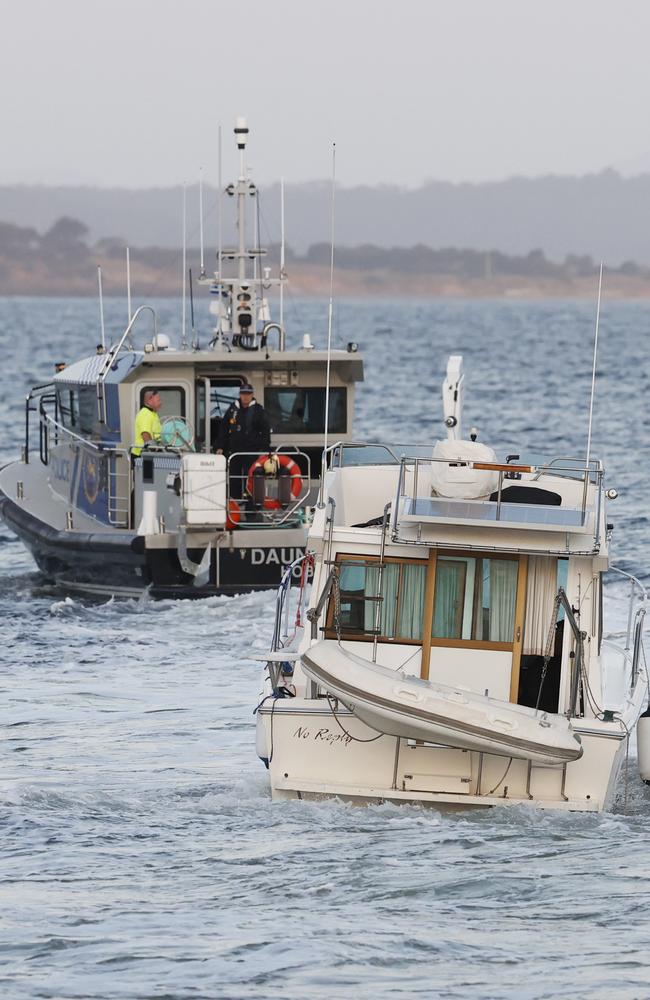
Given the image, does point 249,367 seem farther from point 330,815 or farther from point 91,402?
point 330,815

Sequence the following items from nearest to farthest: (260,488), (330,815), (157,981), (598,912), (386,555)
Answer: (157,981) → (598,912) → (330,815) → (386,555) → (260,488)

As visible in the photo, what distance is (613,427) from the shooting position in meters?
45.0

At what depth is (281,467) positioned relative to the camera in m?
19.2

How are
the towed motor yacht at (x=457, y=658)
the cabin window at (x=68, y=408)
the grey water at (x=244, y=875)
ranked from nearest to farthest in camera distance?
the grey water at (x=244, y=875) → the towed motor yacht at (x=457, y=658) → the cabin window at (x=68, y=408)

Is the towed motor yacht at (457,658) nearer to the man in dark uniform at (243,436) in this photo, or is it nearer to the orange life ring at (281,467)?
the orange life ring at (281,467)

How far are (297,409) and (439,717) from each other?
11.2 meters

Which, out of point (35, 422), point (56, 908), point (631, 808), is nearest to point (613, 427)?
point (35, 422)

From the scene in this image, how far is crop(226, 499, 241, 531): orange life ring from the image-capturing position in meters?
18.9

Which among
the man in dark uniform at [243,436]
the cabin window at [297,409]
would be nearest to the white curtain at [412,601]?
the man in dark uniform at [243,436]

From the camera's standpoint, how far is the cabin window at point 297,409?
68.6ft

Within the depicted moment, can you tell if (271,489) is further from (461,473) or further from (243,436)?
(461,473)

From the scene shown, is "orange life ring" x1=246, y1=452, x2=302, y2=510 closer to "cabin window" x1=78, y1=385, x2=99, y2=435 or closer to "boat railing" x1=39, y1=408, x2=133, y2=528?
"boat railing" x1=39, y1=408, x2=133, y2=528

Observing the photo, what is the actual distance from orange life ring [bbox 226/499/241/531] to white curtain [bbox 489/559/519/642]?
782 cm

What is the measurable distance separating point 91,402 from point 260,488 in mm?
3252
